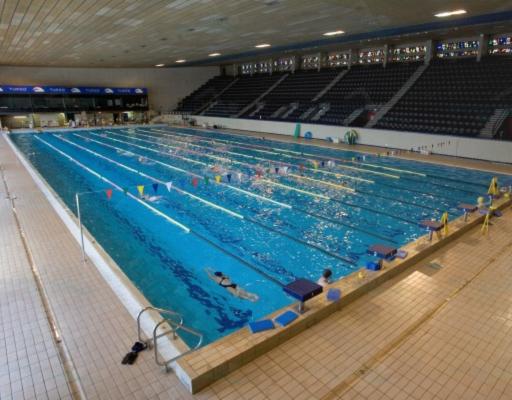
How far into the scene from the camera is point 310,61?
25.0 metres

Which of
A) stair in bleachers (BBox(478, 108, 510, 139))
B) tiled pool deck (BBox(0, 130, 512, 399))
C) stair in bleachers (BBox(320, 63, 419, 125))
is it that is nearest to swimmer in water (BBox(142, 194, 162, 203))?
tiled pool deck (BBox(0, 130, 512, 399))

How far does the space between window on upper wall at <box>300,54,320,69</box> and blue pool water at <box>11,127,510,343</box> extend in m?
12.8

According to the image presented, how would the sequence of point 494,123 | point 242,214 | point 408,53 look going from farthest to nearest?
point 408,53 < point 494,123 < point 242,214

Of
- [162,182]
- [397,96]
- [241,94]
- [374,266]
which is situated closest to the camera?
[374,266]

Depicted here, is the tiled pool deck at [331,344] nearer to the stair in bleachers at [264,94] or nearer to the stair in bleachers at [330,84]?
the stair in bleachers at [330,84]

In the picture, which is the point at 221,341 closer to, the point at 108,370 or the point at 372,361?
the point at 108,370

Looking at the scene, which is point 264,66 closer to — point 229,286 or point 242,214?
point 242,214

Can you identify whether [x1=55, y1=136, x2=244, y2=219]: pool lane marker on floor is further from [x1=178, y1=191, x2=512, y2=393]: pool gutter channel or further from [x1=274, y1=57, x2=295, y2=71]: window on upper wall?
[x1=274, y1=57, x2=295, y2=71]: window on upper wall

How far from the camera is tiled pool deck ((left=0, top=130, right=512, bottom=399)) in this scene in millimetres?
2725

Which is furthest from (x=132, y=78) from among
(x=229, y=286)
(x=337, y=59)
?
(x=229, y=286)

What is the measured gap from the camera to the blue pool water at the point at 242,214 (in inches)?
195

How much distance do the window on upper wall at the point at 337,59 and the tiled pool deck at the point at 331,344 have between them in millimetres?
20795

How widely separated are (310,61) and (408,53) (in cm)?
715

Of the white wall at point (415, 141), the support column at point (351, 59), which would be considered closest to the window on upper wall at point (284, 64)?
the support column at point (351, 59)
